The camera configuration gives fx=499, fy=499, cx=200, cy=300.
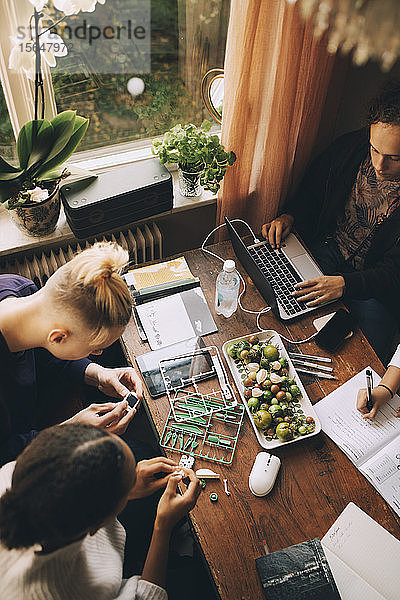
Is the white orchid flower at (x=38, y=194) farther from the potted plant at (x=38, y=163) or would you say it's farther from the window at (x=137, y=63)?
the window at (x=137, y=63)

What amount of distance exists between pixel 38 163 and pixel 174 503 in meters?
1.09

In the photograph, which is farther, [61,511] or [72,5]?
[72,5]

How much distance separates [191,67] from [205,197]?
1.66 ft

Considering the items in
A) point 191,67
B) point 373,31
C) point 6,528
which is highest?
point 373,31

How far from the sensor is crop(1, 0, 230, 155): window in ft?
5.65

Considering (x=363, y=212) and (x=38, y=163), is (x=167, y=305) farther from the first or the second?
(x=363, y=212)

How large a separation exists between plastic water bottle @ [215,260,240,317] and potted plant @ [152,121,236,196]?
347 mm

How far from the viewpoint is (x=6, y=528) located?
89 centimetres

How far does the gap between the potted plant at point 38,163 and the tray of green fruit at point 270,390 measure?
0.78 metres

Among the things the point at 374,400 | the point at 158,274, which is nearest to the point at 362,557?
the point at 374,400

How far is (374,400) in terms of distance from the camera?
1430mm

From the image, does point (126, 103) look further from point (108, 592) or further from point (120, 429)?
point (108, 592)

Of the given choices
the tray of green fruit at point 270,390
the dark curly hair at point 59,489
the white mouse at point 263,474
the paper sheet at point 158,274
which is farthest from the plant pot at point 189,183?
the dark curly hair at point 59,489

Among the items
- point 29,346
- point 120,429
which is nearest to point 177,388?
point 120,429
